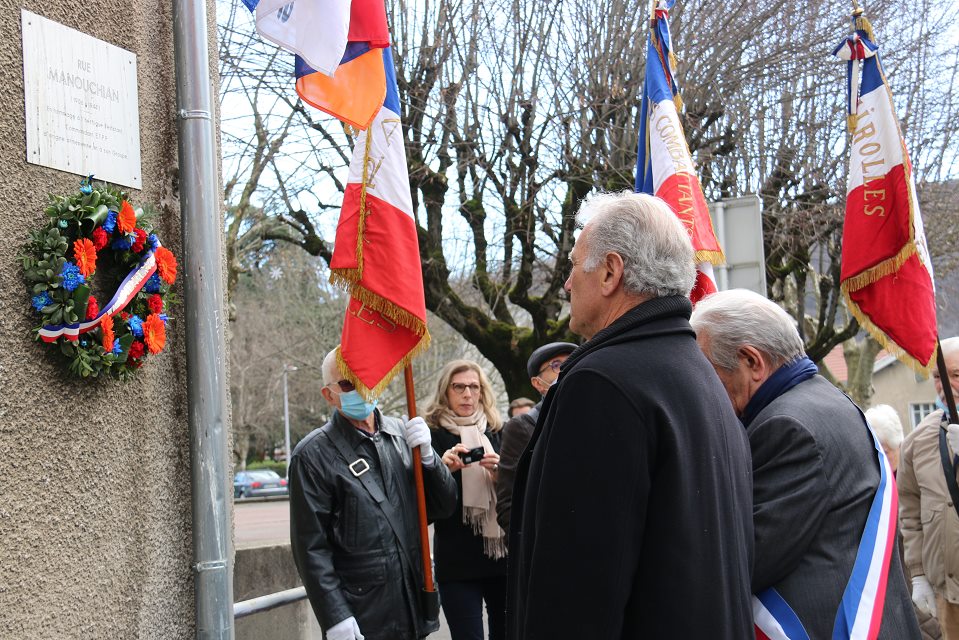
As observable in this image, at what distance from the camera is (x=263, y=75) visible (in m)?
9.45

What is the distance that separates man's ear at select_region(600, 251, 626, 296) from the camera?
93.5 inches

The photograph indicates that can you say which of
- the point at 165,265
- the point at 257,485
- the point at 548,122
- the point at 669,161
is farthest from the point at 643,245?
the point at 257,485

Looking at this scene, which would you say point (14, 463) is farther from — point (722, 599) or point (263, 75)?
point (263, 75)

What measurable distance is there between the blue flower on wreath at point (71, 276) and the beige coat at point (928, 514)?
4.52m

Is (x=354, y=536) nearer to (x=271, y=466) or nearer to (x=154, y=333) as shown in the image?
(x=154, y=333)

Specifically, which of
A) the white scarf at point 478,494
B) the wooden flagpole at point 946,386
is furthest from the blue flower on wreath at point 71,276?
the wooden flagpole at point 946,386

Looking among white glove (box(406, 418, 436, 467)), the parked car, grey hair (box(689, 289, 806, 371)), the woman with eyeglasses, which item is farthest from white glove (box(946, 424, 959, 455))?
the parked car

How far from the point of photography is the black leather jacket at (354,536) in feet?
13.7

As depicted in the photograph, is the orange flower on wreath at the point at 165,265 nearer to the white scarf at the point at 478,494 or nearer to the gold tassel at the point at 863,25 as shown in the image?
the white scarf at the point at 478,494

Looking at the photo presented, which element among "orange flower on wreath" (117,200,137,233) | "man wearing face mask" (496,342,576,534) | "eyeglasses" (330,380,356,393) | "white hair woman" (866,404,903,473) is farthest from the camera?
"white hair woman" (866,404,903,473)

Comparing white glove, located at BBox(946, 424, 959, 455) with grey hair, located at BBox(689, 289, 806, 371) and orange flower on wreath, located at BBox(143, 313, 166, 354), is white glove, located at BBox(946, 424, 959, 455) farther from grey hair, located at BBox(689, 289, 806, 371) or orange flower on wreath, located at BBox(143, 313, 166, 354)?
orange flower on wreath, located at BBox(143, 313, 166, 354)

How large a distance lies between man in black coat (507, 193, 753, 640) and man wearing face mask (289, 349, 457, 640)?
1.99 m

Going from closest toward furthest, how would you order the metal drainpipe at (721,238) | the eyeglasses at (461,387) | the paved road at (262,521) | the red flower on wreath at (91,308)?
the red flower on wreath at (91,308) < the eyeglasses at (461,387) < the metal drainpipe at (721,238) < the paved road at (262,521)

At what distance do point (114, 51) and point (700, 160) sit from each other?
8.35 m
